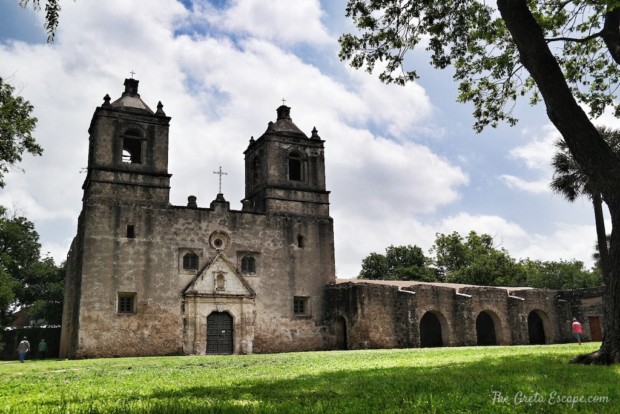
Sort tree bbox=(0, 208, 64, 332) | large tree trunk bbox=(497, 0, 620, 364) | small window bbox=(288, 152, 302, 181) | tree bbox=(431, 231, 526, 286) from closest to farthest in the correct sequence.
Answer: large tree trunk bbox=(497, 0, 620, 364), small window bbox=(288, 152, 302, 181), tree bbox=(0, 208, 64, 332), tree bbox=(431, 231, 526, 286)

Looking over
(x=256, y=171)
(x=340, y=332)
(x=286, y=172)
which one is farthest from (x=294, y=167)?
(x=340, y=332)

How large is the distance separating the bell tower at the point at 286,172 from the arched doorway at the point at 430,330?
8531mm

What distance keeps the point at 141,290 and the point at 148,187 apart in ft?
15.0

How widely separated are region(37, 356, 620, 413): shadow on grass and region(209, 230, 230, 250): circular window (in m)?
17.2

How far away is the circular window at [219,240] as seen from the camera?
2527cm

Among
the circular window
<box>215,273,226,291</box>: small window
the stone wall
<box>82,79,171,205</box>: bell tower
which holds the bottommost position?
the stone wall

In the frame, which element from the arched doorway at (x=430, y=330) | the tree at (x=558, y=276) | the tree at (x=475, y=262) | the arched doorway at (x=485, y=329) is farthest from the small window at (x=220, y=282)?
the tree at (x=558, y=276)

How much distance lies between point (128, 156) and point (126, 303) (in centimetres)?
717

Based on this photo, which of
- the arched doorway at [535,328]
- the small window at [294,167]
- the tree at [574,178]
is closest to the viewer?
the tree at [574,178]

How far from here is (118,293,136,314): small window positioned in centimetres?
2298

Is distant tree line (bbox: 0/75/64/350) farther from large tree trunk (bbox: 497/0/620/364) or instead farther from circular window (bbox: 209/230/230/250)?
large tree trunk (bbox: 497/0/620/364)

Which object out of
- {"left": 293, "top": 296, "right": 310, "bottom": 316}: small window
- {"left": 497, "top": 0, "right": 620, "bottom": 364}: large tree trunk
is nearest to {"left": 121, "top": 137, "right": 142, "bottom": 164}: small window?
{"left": 293, "top": 296, "right": 310, "bottom": 316}: small window

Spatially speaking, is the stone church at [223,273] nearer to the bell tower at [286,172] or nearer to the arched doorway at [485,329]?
the bell tower at [286,172]

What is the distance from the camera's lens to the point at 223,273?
81.6 ft
